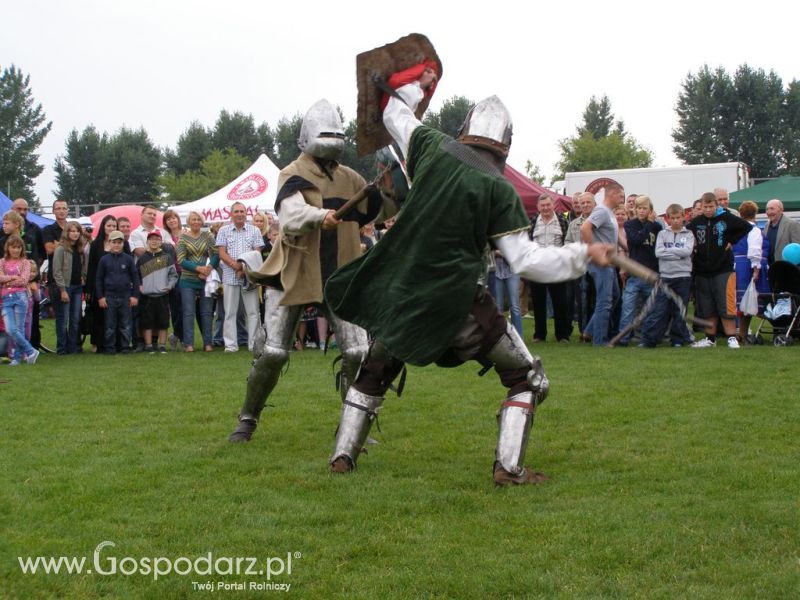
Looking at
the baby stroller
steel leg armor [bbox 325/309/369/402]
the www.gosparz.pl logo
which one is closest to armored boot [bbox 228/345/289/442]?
steel leg armor [bbox 325/309/369/402]

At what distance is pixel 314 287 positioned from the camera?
5.92 metres

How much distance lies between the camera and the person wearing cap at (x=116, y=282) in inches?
485

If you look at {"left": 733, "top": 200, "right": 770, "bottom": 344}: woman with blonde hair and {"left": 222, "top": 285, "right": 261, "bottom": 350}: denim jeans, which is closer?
{"left": 733, "top": 200, "right": 770, "bottom": 344}: woman with blonde hair

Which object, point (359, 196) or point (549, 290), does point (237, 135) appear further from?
point (359, 196)

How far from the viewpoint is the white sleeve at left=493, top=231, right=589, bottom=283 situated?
464 centimetres

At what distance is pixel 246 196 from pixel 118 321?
11695 millimetres

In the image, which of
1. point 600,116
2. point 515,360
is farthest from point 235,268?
point 600,116

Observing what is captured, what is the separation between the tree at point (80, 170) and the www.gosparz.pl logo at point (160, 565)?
65.0m

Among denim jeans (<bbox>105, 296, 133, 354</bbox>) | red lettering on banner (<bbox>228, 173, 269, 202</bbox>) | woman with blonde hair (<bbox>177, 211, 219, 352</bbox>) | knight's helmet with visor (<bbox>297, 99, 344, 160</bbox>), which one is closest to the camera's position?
knight's helmet with visor (<bbox>297, 99, 344, 160</bbox>)

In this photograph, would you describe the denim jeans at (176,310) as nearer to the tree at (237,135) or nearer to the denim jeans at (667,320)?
the denim jeans at (667,320)

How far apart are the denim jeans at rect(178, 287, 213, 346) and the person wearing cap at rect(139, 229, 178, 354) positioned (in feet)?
0.72

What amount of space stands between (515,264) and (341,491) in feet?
4.61

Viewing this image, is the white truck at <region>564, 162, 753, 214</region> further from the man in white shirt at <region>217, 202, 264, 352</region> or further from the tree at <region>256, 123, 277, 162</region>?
the tree at <region>256, 123, 277, 162</region>

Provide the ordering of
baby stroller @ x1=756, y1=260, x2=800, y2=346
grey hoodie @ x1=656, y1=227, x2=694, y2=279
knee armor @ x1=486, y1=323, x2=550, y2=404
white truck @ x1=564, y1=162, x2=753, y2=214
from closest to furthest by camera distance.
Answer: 1. knee armor @ x1=486, y1=323, x2=550, y2=404
2. baby stroller @ x1=756, y1=260, x2=800, y2=346
3. grey hoodie @ x1=656, y1=227, x2=694, y2=279
4. white truck @ x1=564, y1=162, x2=753, y2=214
